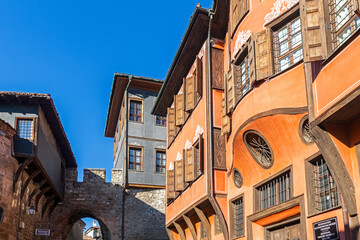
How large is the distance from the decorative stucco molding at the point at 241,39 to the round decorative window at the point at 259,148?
2185mm

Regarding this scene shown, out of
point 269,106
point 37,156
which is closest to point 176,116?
point 37,156

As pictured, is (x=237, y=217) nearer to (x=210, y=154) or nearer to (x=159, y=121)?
(x=210, y=154)

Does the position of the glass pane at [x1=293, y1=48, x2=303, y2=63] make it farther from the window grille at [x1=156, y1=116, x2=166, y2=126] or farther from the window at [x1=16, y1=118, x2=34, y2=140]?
the window grille at [x1=156, y1=116, x2=166, y2=126]

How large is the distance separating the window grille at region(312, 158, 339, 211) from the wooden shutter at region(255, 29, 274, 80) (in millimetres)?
2227

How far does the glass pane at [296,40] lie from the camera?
912 cm

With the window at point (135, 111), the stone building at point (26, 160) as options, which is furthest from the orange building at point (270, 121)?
the window at point (135, 111)

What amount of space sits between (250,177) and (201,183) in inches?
95.2

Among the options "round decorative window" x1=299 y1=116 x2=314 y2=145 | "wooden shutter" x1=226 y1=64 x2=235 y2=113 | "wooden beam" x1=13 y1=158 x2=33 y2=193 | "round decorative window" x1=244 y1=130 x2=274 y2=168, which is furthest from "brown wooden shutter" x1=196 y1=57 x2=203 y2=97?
"wooden beam" x1=13 y1=158 x2=33 y2=193

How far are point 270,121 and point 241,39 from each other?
2643mm

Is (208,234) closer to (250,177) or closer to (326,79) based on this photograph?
(250,177)

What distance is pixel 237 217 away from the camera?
11758mm

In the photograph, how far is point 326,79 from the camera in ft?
23.6

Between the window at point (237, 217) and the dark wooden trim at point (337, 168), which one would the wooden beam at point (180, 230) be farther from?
the dark wooden trim at point (337, 168)

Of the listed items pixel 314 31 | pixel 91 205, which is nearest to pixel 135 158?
pixel 91 205
